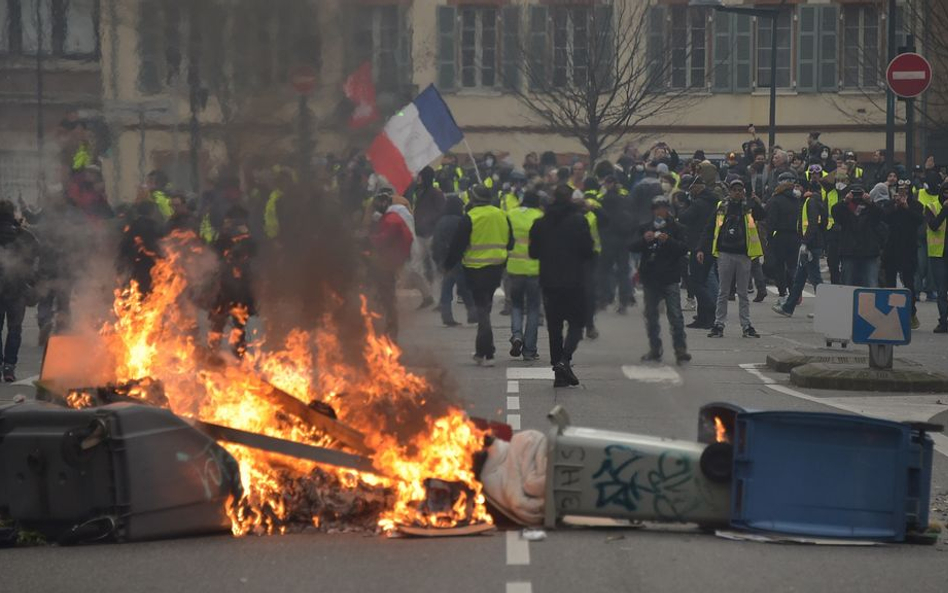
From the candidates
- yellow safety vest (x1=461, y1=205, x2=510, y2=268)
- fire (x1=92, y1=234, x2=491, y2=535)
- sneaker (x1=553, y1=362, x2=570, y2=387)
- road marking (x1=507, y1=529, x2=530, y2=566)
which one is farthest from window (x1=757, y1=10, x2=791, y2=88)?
road marking (x1=507, y1=529, x2=530, y2=566)

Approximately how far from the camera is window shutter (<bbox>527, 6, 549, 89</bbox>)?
1148 inches

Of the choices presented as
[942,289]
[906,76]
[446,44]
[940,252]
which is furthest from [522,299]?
[940,252]

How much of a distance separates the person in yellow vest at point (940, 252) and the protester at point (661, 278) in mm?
5234

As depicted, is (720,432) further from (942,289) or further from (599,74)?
(599,74)

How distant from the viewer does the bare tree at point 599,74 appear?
113 feet

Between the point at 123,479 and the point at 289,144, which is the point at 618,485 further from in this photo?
the point at 289,144

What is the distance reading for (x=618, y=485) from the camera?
8766mm

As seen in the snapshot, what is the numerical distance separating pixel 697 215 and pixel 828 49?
72.0ft

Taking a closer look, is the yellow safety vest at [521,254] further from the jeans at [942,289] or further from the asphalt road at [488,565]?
the asphalt road at [488,565]

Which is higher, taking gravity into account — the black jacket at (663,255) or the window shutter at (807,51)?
the window shutter at (807,51)

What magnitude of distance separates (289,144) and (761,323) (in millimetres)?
12733

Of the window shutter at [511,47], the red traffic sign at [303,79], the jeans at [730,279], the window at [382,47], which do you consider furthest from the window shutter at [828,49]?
the red traffic sign at [303,79]

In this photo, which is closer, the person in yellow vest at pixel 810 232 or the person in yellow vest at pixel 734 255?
the person in yellow vest at pixel 734 255

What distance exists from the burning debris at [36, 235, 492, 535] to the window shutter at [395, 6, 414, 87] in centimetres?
199
